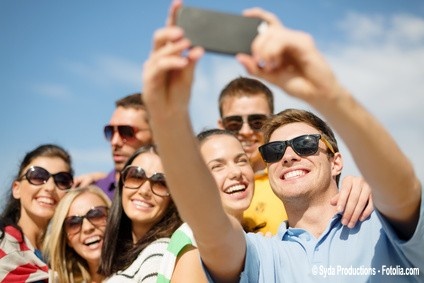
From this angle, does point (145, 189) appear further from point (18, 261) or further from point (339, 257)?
point (339, 257)

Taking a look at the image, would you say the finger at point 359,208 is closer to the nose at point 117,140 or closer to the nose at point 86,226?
the nose at point 86,226

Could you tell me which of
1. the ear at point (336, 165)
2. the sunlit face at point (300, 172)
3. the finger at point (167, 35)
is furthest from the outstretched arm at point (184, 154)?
the ear at point (336, 165)

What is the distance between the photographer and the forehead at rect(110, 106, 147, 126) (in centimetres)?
695

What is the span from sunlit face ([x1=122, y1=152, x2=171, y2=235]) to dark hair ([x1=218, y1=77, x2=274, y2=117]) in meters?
1.62

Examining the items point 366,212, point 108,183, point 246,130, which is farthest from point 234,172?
point 108,183

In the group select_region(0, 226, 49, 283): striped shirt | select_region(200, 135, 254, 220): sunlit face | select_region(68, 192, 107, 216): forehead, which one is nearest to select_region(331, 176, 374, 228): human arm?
select_region(200, 135, 254, 220): sunlit face

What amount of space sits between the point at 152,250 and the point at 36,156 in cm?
278

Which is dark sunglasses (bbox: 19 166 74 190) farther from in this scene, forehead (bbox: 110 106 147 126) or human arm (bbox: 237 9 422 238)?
human arm (bbox: 237 9 422 238)

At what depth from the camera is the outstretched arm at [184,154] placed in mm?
1899

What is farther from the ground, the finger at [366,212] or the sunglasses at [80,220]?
the finger at [366,212]

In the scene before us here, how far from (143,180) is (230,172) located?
38.9 inches

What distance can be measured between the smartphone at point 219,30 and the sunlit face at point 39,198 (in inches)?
187

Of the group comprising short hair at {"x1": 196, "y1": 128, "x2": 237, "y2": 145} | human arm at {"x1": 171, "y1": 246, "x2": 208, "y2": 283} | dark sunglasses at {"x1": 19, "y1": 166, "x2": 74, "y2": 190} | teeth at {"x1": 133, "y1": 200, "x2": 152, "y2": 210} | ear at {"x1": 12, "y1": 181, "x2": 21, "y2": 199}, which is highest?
short hair at {"x1": 196, "y1": 128, "x2": 237, "y2": 145}

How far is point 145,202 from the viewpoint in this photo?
4965 mm
